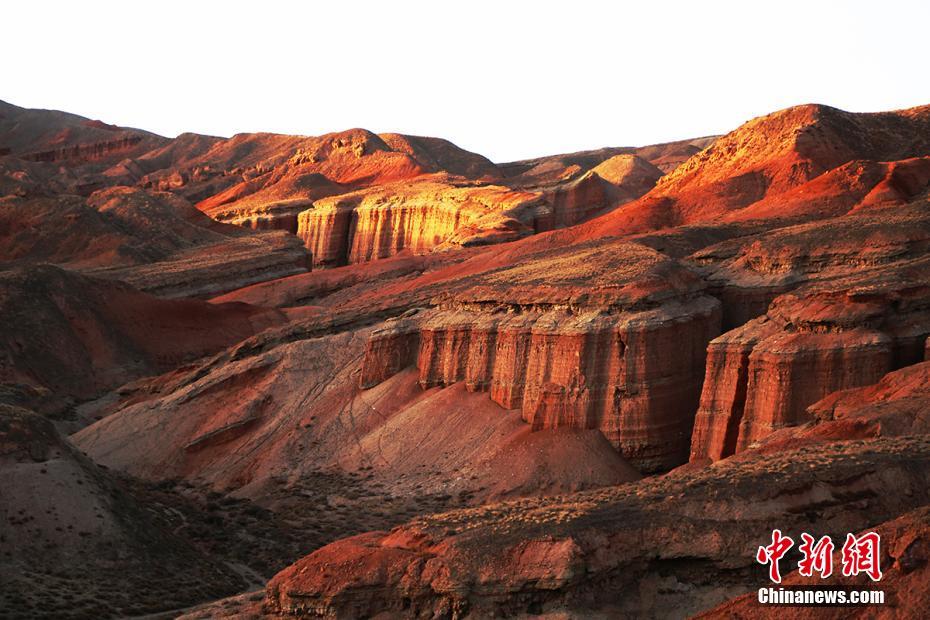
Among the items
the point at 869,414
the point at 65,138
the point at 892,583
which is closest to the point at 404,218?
the point at 869,414

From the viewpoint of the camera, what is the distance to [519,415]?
37281 millimetres

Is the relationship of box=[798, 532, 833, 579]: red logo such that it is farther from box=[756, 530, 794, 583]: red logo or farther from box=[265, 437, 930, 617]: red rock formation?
box=[265, 437, 930, 617]: red rock formation

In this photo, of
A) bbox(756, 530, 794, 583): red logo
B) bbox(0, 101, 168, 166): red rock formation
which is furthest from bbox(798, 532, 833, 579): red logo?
bbox(0, 101, 168, 166): red rock formation

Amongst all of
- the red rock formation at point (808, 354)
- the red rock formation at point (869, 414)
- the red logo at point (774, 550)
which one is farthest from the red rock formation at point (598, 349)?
the red logo at point (774, 550)

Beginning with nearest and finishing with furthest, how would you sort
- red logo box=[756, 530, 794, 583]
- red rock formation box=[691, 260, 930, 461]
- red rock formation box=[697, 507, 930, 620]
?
1. red rock formation box=[697, 507, 930, 620]
2. red logo box=[756, 530, 794, 583]
3. red rock formation box=[691, 260, 930, 461]

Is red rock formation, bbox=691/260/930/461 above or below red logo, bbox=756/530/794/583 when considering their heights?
above

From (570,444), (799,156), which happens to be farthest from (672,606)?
(799,156)

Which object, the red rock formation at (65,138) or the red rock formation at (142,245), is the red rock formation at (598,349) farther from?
the red rock formation at (65,138)

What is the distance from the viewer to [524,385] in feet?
123

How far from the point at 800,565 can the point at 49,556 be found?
18124mm

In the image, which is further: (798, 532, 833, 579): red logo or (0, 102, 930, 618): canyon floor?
(0, 102, 930, 618): canyon floor

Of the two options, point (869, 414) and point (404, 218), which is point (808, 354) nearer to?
point (869, 414)

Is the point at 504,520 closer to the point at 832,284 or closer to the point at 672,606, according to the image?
the point at 672,606

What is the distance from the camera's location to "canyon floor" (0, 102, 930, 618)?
67.8 feet
